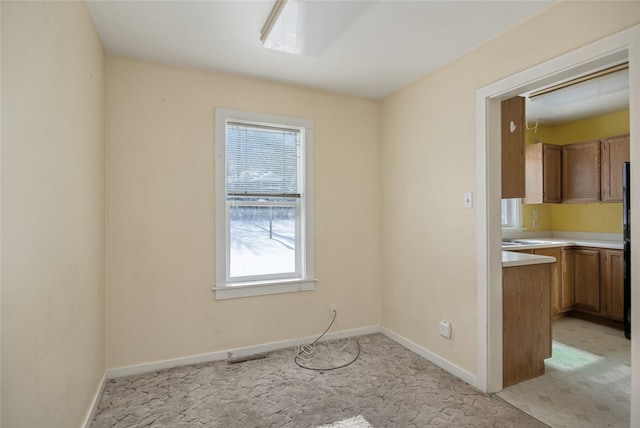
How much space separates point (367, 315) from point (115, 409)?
2.38 m

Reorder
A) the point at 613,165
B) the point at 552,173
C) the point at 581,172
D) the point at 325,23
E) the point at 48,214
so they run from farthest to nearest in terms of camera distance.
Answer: the point at 552,173, the point at 581,172, the point at 613,165, the point at 325,23, the point at 48,214

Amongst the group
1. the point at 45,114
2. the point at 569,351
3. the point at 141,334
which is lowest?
the point at 569,351

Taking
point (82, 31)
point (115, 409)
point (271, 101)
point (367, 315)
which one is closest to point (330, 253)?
point (367, 315)

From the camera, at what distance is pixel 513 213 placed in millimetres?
4816

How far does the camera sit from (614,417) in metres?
2.09

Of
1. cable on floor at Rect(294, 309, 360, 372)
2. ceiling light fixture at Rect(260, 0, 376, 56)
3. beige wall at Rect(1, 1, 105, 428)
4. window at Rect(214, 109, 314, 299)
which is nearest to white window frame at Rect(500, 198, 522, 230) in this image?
cable on floor at Rect(294, 309, 360, 372)

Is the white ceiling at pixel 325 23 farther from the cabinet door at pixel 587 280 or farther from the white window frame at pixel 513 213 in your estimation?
the cabinet door at pixel 587 280

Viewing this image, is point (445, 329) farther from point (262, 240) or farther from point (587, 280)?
point (587, 280)

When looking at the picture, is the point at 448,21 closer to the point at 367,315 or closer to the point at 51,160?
the point at 51,160

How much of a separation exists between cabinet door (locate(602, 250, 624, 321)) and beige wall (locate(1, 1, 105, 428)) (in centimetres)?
508

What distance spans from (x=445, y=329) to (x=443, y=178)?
1.29m

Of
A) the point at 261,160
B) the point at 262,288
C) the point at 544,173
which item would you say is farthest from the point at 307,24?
the point at 544,173

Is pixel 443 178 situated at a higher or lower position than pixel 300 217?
higher

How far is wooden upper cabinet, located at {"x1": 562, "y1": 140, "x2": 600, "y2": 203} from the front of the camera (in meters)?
4.13
